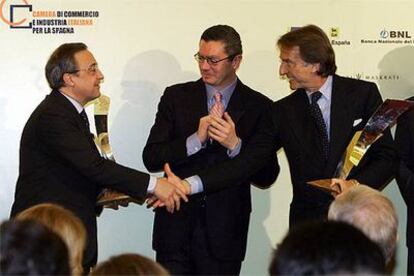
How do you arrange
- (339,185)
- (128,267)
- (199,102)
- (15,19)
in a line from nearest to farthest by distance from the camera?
(128,267)
(339,185)
(199,102)
(15,19)

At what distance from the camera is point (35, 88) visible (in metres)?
4.84

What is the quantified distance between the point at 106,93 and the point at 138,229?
90 cm

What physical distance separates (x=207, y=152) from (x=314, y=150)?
0.59 metres

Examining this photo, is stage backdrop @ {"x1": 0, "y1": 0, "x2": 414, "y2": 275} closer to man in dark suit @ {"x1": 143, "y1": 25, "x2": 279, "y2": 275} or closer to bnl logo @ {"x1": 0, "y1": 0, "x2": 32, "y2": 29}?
bnl logo @ {"x1": 0, "y1": 0, "x2": 32, "y2": 29}

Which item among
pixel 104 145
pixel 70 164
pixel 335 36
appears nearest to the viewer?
pixel 70 164

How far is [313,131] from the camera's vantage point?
395 centimetres

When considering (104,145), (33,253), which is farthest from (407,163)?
(33,253)

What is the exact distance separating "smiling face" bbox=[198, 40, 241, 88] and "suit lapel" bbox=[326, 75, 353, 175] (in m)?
0.59

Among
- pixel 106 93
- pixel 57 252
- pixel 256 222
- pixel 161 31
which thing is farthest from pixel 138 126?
pixel 57 252

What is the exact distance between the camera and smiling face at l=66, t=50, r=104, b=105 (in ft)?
13.2

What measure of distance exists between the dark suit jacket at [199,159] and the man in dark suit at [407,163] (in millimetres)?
705

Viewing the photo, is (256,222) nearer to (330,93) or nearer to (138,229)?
(138,229)

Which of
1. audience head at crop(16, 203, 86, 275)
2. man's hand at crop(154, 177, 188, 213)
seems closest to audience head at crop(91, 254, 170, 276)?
audience head at crop(16, 203, 86, 275)

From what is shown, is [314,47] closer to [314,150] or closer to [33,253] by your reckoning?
[314,150]
